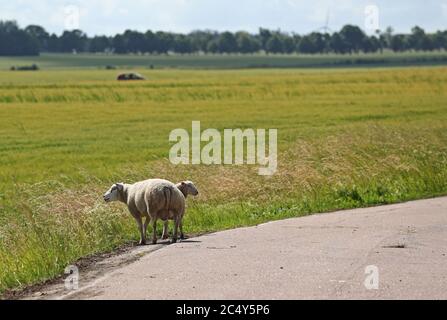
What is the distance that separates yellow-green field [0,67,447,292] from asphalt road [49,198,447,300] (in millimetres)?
1485

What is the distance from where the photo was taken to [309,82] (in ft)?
310

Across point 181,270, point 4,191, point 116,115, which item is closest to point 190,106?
point 116,115

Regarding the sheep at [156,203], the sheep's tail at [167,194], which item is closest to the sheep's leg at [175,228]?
the sheep at [156,203]

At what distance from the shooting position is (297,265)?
13305mm

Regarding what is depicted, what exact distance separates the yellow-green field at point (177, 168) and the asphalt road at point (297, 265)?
4.87ft

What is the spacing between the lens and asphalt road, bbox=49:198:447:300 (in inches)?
458

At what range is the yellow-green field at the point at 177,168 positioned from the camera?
17.0 meters

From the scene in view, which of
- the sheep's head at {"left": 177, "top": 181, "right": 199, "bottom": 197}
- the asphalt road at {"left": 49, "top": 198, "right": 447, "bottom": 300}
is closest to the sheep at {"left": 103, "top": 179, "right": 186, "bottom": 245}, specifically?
the asphalt road at {"left": 49, "top": 198, "right": 447, "bottom": 300}

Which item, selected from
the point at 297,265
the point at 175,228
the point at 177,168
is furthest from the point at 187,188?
the point at 177,168

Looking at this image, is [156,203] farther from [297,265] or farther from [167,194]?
[297,265]

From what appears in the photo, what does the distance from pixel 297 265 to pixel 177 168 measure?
464 inches
